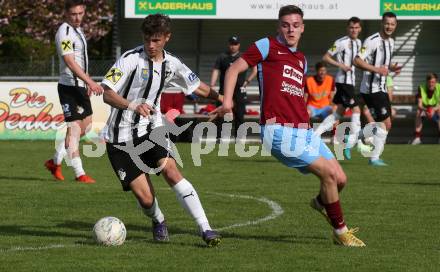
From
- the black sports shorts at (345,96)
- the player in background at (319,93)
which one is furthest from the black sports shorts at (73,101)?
the player in background at (319,93)

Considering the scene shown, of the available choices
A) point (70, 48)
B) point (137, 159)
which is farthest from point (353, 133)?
point (137, 159)

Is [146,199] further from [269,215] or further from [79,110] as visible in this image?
[79,110]

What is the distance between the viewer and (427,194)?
43.7ft

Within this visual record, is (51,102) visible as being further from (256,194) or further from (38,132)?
(256,194)

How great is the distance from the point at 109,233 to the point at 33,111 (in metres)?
15.7

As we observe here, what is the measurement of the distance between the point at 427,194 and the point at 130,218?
424 cm

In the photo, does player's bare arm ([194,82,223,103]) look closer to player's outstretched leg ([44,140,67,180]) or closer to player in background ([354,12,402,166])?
player's outstretched leg ([44,140,67,180])

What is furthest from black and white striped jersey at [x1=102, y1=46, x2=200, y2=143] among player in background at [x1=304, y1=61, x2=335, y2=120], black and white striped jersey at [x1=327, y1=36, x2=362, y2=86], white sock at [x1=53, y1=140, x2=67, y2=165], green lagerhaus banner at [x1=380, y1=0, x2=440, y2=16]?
green lagerhaus banner at [x1=380, y1=0, x2=440, y2=16]

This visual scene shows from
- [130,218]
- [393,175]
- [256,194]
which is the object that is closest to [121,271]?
[130,218]

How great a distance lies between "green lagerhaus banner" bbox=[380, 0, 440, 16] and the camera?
26.0 meters

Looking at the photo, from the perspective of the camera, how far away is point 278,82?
8992mm

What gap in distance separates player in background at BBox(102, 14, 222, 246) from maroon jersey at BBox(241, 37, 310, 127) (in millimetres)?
732

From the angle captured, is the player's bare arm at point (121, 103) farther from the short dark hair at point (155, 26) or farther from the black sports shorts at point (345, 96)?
the black sports shorts at point (345, 96)

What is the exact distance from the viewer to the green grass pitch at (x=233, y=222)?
26.4ft
